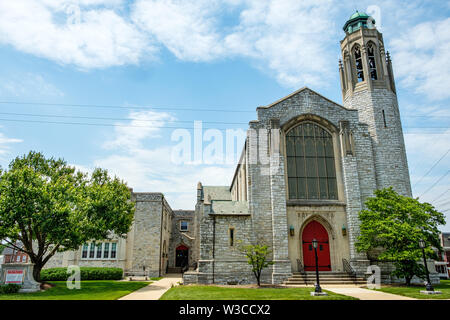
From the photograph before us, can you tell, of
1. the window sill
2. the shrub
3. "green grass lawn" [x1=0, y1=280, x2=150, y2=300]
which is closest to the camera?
"green grass lawn" [x1=0, y1=280, x2=150, y2=300]

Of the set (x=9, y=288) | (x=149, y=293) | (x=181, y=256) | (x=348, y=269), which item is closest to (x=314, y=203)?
(x=348, y=269)

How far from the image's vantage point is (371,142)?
2355 cm

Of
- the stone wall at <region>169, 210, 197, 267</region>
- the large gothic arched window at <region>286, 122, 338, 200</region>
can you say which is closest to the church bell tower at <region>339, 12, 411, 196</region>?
the large gothic arched window at <region>286, 122, 338, 200</region>

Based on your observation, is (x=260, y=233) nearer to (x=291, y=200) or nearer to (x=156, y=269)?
(x=291, y=200)

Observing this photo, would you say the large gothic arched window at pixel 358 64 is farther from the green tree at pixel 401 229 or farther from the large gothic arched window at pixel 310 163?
the green tree at pixel 401 229

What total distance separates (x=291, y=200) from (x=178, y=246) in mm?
24387

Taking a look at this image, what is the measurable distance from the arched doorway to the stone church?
63.2 feet

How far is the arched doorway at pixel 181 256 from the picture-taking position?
136 ft

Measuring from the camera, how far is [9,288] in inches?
648

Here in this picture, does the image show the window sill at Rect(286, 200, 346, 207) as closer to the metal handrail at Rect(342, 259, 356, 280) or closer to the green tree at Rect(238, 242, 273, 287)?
the metal handrail at Rect(342, 259, 356, 280)

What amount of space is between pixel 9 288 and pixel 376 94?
27.5 meters

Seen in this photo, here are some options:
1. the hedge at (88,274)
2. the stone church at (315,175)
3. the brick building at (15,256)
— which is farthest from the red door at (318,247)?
the brick building at (15,256)

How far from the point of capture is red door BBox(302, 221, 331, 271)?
21.1 metres
